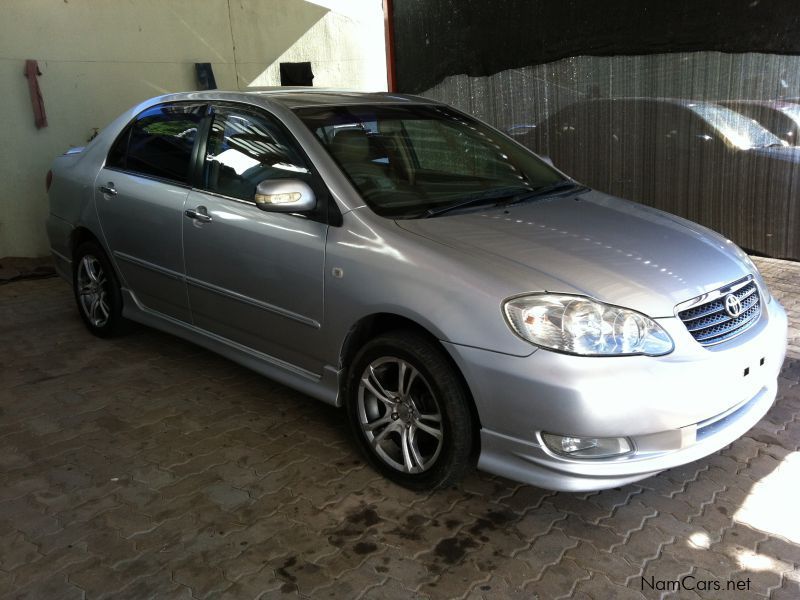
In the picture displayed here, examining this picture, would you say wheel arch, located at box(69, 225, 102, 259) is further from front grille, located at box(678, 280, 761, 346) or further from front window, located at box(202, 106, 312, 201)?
front grille, located at box(678, 280, 761, 346)

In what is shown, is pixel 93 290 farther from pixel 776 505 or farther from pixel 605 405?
pixel 776 505

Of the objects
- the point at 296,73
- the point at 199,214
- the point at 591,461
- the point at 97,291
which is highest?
the point at 296,73

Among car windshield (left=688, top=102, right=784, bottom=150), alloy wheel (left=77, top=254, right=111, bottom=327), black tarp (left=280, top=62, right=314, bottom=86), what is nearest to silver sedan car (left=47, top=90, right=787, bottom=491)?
alloy wheel (left=77, top=254, right=111, bottom=327)

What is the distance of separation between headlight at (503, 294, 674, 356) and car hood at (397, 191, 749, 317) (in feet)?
0.15

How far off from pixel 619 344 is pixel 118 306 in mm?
3543

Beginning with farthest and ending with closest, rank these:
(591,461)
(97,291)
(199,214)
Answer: (97,291)
(199,214)
(591,461)

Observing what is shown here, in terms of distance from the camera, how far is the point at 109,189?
4.71 meters

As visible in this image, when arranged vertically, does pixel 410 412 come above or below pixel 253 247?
below

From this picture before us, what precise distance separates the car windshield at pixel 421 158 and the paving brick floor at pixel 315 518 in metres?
1.29

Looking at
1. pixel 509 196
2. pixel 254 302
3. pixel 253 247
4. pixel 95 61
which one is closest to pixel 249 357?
pixel 254 302

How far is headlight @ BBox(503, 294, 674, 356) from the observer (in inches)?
106

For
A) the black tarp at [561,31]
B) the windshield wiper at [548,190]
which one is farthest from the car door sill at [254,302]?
the black tarp at [561,31]

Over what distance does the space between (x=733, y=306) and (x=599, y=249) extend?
23.4 inches

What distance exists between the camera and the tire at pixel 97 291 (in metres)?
4.93
